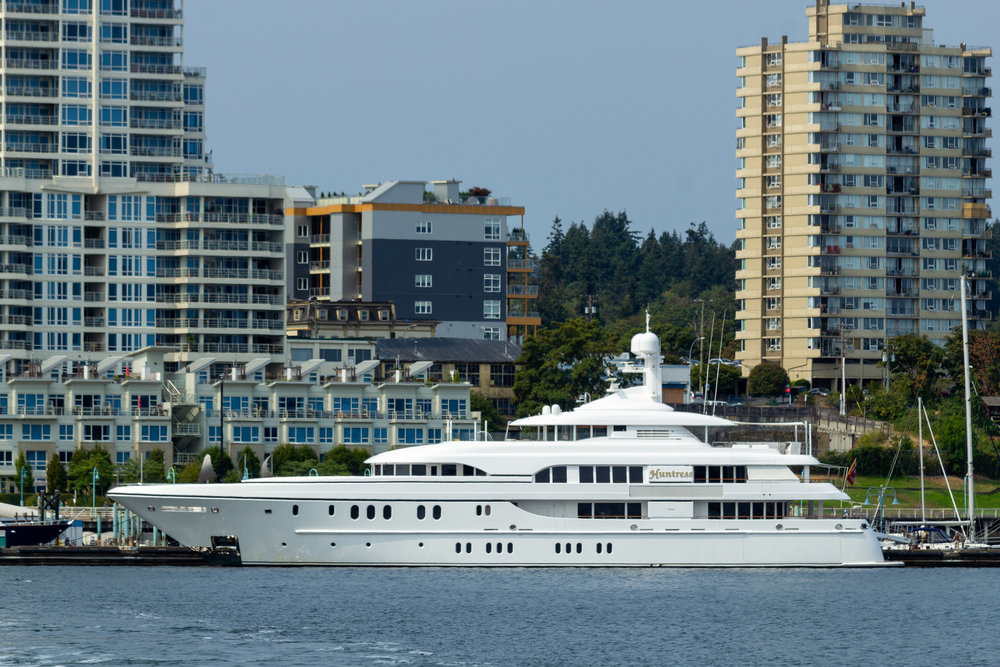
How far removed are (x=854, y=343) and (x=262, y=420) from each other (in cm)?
4986

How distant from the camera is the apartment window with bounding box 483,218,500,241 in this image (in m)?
138

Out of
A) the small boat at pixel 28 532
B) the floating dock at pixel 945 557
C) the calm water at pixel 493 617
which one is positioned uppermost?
the small boat at pixel 28 532

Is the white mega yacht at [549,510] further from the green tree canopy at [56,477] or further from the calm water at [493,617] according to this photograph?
the green tree canopy at [56,477]

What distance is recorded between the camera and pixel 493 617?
56875 mm

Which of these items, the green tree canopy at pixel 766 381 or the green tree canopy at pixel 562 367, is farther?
the green tree canopy at pixel 766 381

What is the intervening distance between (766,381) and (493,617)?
76.0 m

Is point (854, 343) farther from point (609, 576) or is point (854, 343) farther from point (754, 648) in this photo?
point (754, 648)

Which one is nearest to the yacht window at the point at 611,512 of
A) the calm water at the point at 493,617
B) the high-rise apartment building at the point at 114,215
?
the calm water at the point at 493,617

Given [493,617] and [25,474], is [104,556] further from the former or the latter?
[25,474]

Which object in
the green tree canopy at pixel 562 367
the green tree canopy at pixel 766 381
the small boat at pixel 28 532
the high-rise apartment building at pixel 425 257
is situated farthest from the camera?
the high-rise apartment building at pixel 425 257

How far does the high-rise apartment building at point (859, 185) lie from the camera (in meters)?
132

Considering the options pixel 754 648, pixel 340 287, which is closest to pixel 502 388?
pixel 340 287

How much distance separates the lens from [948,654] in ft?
174

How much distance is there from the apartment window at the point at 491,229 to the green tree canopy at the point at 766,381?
21.4 metres
